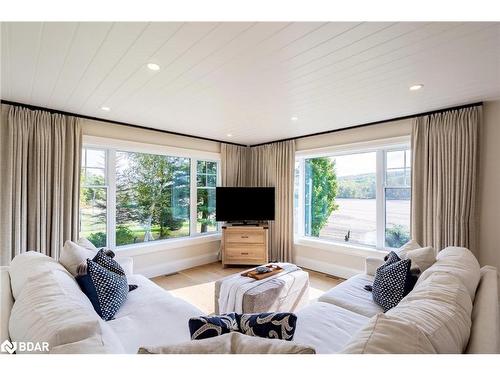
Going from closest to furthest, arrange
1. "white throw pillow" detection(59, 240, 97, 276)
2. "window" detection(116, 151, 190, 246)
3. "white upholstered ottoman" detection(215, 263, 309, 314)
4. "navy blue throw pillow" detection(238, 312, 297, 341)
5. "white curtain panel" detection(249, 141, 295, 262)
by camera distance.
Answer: "navy blue throw pillow" detection(238, 312, 297, 341) < "white throw pillow" detection(59, 240, 97, 276) < "white upholstered ottoman" detection(215, 263, 309, 314) < "window" detection(116, 151, 190, 246) < "white curtain panel" detection(249, 141, 295, 262)

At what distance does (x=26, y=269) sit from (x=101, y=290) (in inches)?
17.7

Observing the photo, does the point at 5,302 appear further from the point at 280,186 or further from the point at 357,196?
the point at 357,196

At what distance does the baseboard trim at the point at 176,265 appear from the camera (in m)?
3.75

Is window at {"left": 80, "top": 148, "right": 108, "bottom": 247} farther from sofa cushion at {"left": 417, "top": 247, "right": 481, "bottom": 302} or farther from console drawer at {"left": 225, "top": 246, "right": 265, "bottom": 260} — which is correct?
sofa cushion at {"left": 417, "top": 247, "right": 481, "bottom": 302}

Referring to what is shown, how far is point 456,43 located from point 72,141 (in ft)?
12.6

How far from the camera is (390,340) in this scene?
2.44ft

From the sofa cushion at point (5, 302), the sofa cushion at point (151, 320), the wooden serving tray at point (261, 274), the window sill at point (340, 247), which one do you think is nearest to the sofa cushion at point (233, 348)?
the sofa cushion at point (151, 320)

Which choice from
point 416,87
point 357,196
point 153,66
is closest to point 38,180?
point 153,66

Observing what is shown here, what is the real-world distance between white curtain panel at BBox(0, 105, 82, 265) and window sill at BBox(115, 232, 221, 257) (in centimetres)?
74

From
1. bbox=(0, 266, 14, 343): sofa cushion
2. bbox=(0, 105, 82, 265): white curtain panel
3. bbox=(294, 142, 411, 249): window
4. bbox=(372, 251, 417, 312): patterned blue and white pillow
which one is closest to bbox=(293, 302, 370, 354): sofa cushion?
bbox=(372, 251, 417, 312): patterned blue and white pillow

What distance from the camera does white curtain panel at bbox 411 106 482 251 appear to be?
8.57ft

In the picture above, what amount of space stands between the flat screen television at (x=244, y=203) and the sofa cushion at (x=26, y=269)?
2.88 m

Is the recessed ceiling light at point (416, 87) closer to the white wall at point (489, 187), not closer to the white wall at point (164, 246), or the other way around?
the white wall at point (489, 187)
